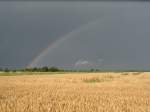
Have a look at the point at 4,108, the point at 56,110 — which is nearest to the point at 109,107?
the point at 56,110

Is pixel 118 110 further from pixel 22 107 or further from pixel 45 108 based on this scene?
pixel 22 107

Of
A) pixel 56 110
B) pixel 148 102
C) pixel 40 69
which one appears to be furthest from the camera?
pixel 40 69

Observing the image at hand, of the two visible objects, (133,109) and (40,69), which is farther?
(40,69)

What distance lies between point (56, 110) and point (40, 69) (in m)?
144

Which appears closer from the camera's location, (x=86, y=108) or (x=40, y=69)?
(x=86, y=108)

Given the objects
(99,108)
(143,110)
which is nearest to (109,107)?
(99,108)

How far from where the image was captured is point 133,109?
11.2 metres

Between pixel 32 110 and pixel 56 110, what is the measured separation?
32.6 inches

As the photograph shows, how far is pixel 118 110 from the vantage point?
1093cm

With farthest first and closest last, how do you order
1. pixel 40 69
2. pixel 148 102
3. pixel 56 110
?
1. pixel 40 69
2. pixel 148 102
3. pixel 56 110

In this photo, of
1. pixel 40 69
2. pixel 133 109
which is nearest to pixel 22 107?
pixel 133 109

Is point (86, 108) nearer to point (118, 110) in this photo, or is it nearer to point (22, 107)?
point (118, 110)

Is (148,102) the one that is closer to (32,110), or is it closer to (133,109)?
(133,109)

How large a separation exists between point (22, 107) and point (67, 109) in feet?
5.49
